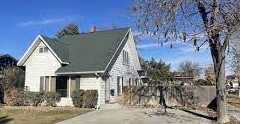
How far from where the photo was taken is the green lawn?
1995 cm

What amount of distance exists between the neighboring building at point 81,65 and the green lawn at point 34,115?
268cm

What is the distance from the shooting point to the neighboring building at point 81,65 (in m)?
27.2

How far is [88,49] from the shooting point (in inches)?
1200

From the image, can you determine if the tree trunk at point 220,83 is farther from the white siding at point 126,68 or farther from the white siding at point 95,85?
the white siding at point 126,68

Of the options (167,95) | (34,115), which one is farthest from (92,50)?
(34,115)

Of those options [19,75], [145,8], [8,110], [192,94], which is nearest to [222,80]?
[145,8]

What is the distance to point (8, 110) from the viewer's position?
25.6 metres

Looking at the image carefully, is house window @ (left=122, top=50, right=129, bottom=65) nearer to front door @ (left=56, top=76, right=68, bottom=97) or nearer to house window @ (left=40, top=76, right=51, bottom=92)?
front door @ (left=56, top=76, right=68, bottom=97)

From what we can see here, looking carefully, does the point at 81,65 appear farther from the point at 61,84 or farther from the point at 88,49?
the point at 88,49

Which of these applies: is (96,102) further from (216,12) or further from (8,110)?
(216,12)

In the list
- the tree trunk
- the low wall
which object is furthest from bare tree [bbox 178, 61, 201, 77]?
the tree trunk

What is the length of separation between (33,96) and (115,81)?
21.4 ft

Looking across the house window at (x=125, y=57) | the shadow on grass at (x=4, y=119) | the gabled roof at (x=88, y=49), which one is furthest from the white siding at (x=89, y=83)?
the shadow on grass at (x=4, y=119)

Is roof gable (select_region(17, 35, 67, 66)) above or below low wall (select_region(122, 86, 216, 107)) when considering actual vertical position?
above
